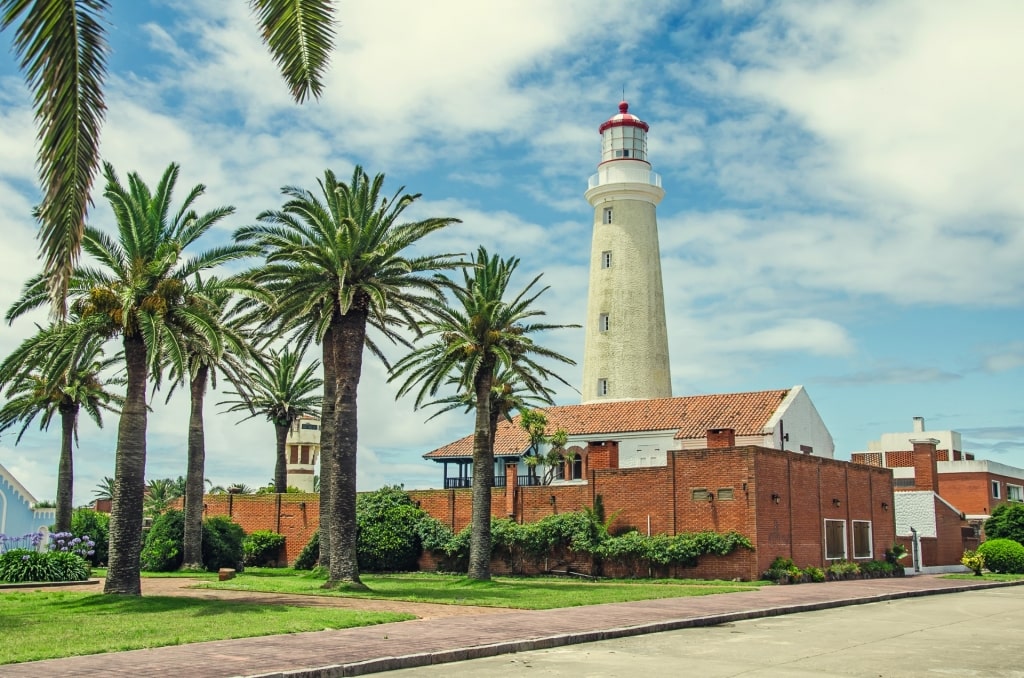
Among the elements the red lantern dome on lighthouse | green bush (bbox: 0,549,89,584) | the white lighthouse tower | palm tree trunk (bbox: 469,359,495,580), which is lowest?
green bush (bbox: 0,549,89,584)

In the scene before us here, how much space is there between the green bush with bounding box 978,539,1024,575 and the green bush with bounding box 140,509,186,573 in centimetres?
3381

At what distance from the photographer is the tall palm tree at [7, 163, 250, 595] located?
76.2 feet

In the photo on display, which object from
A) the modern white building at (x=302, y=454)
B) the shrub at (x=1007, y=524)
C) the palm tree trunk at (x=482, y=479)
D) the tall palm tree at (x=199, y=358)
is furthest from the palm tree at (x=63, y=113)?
the modern white building at (x=302, y=454)

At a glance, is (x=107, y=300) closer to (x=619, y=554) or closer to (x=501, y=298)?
(x=501, y=298)

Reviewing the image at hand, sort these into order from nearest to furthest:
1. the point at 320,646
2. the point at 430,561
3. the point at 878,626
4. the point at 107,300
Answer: the point at 320,646 < the point at 878,626 < the point at 107,300 < the point at 430,561

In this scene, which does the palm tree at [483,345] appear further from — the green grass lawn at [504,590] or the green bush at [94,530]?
the green bush at [94,530]

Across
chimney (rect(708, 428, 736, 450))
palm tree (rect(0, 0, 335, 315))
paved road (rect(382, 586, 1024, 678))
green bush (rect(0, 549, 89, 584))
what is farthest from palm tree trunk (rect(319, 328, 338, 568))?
palm tree (rect(0, 0, 335, 315))

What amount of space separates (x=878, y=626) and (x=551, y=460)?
29085 mm

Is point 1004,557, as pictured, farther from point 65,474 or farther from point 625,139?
point 65,474

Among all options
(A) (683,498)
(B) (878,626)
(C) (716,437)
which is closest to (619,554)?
(A) (683,498)

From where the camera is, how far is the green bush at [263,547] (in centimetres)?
4512

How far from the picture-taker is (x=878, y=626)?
18.0 metres

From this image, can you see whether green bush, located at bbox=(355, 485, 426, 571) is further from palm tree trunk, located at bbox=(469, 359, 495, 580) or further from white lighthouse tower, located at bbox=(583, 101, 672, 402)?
white lighthouse tower, located at bbox=(583, 101, 672, 402)

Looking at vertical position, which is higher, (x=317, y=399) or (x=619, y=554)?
(x=317, y=399)
